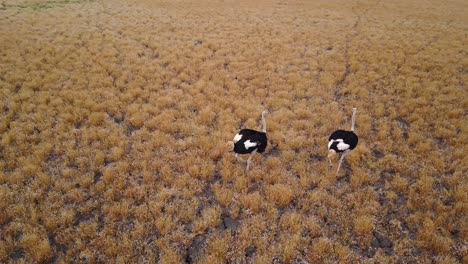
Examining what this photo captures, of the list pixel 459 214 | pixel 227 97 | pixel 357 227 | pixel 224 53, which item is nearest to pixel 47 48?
pixel 224 53

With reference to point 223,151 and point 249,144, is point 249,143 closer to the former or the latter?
point 249,144

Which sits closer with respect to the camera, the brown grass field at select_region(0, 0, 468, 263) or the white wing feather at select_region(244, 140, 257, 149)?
the brown grass field at select_region(0, 0, 468, 263)

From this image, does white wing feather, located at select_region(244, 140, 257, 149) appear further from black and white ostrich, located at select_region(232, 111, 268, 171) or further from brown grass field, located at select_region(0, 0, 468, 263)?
brown grass field, located at select_region(0, 0, 468, 263)

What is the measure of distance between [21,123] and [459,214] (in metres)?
14.1

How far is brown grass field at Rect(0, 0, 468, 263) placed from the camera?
6.91 m

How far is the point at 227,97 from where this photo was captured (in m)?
13.8

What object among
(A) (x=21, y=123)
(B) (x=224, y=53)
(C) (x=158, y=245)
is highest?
(B) (x=224, y=53)

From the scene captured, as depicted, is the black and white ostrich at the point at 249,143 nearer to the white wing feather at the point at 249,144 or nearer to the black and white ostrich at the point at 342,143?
the white wing feather at the point at 249,144

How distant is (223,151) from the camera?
10031 millimetres

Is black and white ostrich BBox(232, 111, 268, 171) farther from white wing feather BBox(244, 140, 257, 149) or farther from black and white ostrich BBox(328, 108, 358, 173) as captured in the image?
black and white ostrich BBox(328, 108, 358, 173)

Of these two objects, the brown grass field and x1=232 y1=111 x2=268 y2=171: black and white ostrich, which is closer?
the brown grass field

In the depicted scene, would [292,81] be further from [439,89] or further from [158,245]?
[158,245]

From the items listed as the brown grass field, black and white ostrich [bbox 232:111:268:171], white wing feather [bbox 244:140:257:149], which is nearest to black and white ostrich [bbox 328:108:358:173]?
the brown grass field

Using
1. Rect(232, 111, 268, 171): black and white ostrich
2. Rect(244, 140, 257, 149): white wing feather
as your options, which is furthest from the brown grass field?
Rect(244, 140, 257, 149): white wing feather
